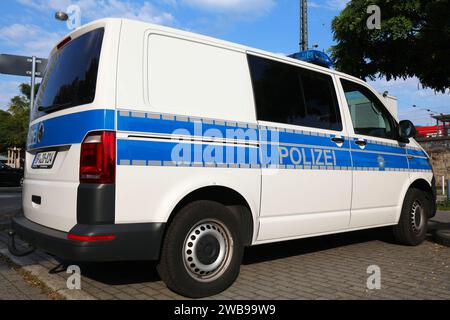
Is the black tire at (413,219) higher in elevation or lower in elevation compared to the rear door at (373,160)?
lower

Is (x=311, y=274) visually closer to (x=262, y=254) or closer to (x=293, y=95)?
(x=262, y=254)

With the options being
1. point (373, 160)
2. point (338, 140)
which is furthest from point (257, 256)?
point (373, 160)

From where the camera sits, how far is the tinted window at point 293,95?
13.2ft

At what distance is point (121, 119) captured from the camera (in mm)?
3045

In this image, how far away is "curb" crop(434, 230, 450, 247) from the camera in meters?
5.93

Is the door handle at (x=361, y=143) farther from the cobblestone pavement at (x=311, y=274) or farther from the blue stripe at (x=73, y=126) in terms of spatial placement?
the blue stripe at (x=73, y=126)

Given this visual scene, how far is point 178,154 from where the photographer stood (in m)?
3.28

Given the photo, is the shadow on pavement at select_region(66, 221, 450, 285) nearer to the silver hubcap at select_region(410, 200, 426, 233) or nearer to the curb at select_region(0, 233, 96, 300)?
the curb at select_region(0, 233, 96, 300)

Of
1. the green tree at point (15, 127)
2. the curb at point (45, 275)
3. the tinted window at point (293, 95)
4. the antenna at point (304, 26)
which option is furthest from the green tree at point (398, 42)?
the green tree at point (15, 127)

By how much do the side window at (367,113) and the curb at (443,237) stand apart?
5.41 feet

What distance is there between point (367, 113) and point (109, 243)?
364cm

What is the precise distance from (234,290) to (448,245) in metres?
3.72
